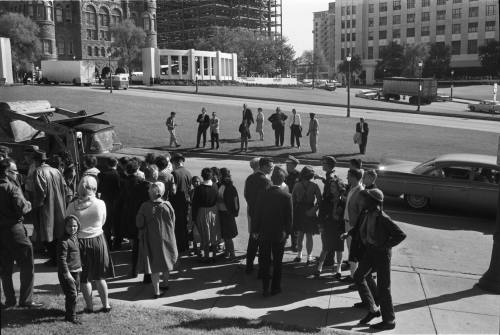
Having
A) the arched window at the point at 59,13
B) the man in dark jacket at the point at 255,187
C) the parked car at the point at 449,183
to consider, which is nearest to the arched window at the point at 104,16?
the arched window at the point at 59,13

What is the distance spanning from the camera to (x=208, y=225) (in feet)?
28.2

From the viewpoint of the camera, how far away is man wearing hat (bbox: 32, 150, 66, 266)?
7.64 metres

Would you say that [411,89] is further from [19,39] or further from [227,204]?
[227,204]

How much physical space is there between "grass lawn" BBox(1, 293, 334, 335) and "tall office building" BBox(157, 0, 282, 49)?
114 metres

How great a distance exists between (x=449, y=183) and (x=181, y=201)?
7.16m

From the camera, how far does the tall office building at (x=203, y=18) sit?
402ft

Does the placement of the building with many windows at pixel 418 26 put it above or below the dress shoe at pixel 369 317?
above

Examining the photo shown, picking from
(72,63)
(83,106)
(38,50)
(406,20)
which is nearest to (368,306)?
(83,106)

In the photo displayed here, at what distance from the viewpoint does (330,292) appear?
7.62 meters

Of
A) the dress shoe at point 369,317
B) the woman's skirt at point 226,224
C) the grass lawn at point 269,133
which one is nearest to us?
the dress shoe at point 369,317

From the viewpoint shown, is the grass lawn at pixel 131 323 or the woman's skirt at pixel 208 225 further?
the woman's skirt at pixel 208 225

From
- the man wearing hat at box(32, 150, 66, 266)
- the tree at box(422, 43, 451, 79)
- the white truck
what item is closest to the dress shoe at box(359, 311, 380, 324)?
the man wearing hat at box(32, 150, 66, 266)

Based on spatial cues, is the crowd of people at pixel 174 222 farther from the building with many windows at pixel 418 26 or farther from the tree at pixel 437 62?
the building with many windows at pixel 418 26

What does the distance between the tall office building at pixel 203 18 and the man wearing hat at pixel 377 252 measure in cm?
11367
